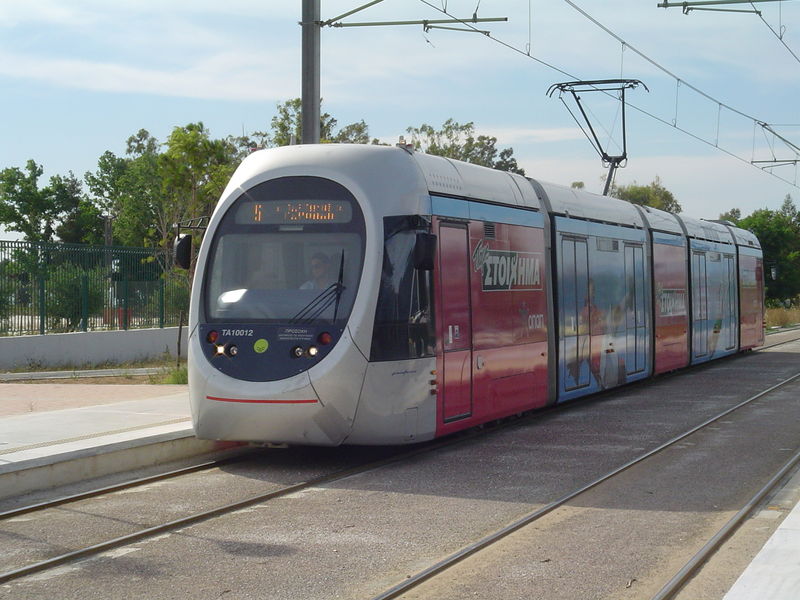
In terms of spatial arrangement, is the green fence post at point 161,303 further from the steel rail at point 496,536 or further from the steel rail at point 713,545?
the steel rail at point 713,545

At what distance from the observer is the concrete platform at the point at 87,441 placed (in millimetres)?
10109

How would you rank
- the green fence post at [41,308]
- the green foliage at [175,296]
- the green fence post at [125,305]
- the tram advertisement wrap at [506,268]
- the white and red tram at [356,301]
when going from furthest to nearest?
the green foliage at [175,296] → the green fence post at [125,305] → the green fence post at [41,308] → the tram advertisement wrap at [506,268] → the white and red tram at [356,301]

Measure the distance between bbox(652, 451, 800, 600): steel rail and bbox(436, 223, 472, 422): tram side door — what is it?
3343mm

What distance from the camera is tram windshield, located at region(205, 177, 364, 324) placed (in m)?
10.9

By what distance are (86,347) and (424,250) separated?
18.0 meters

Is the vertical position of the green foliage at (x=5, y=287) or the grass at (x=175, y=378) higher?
the green foliage at (x=5, y=287)

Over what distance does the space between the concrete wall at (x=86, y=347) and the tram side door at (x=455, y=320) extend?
1541cm

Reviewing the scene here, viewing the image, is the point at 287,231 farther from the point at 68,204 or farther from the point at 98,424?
the point at 68,204

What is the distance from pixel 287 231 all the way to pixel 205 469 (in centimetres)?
248

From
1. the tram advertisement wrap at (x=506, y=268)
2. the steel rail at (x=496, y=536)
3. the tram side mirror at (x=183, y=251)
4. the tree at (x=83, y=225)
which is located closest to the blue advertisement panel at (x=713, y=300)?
the tram advertisement wrap at (x=506, y=268)

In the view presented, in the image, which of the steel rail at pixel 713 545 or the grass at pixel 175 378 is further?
the grass at pixel 175 378

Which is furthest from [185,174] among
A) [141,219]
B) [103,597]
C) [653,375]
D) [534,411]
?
[141,219]

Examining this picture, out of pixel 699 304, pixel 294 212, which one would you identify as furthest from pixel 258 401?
pixel 699 304

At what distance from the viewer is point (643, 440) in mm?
13086
